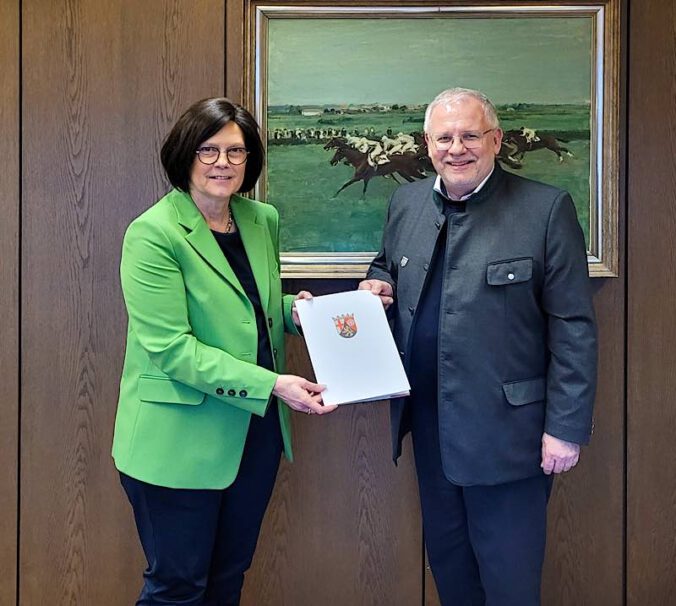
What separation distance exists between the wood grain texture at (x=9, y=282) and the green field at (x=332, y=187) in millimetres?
822

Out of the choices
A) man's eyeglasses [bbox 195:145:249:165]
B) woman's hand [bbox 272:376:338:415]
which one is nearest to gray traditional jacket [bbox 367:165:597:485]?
woman's hand [bbox 272:376:338:415]

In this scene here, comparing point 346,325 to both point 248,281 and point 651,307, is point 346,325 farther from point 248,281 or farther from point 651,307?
point 651,307

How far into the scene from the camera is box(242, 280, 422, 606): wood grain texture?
7.26 feet

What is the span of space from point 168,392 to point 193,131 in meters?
0.61

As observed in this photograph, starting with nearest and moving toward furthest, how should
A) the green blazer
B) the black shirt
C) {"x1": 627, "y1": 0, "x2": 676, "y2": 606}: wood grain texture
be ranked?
the green blazer < the black shirt < {"x1": 627, "y1": 0, "x2": 676, "y2": 606}: wood grain texture

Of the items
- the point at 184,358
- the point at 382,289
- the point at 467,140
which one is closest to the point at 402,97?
the point at 467,140

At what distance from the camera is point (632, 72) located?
6.94ft

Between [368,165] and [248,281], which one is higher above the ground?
[368,165]

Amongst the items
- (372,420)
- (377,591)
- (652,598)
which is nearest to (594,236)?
(372,420)

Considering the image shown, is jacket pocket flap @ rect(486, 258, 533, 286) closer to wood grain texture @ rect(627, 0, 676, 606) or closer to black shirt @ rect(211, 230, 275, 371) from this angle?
black shirt @ rect(211, 230, 275, 371)

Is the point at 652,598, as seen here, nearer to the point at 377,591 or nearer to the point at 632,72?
the point at 377,591

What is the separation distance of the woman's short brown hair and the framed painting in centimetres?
52

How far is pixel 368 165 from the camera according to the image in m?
2.17

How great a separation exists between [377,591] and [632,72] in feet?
6.05
